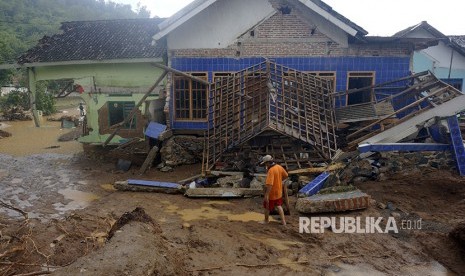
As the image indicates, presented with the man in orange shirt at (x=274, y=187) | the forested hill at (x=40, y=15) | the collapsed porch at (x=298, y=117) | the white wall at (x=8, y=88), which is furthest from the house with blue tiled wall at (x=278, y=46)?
the forested hill at (x=40, y=15)

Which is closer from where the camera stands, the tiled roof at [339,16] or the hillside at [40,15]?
the tiled roof at [339,16]

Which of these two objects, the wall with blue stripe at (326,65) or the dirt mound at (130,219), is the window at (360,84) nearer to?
the wall with blue stripe at (326,65)

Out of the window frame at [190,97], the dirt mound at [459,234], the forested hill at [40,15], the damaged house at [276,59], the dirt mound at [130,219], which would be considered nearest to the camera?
the dirt mound at [130,219]

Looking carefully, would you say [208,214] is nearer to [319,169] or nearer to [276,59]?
[319,169]

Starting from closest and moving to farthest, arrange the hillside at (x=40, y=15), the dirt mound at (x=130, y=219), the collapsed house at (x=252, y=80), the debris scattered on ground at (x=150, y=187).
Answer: the dirt mound at (x=130, y=219)
the debris scattered on ground at (x=150, y=187)
the collapsed house at (x=252, y=80)
the hillside at (x=40, y=15)

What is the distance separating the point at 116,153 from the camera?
1303 centimetres

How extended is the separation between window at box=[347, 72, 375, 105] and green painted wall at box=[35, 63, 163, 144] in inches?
283

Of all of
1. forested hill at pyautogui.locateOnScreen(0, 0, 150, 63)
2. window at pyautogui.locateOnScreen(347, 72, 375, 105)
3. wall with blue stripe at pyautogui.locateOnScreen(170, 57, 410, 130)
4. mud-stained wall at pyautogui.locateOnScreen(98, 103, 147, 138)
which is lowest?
mud-stained wall at pyautogui.locateOnScreen(98, 103, 147, 138)

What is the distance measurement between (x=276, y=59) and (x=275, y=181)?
6.51m

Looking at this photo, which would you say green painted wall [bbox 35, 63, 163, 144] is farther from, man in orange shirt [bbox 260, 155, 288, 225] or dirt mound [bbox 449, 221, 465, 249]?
dirt mound [bbox 449, 221, 465, 249]

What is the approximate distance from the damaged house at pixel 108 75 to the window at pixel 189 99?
0.82 meters

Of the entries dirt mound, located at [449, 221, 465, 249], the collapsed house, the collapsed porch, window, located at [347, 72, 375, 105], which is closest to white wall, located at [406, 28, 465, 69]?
the collapsed house

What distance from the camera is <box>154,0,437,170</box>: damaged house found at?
36.2ft

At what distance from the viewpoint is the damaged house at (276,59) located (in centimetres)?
1105
